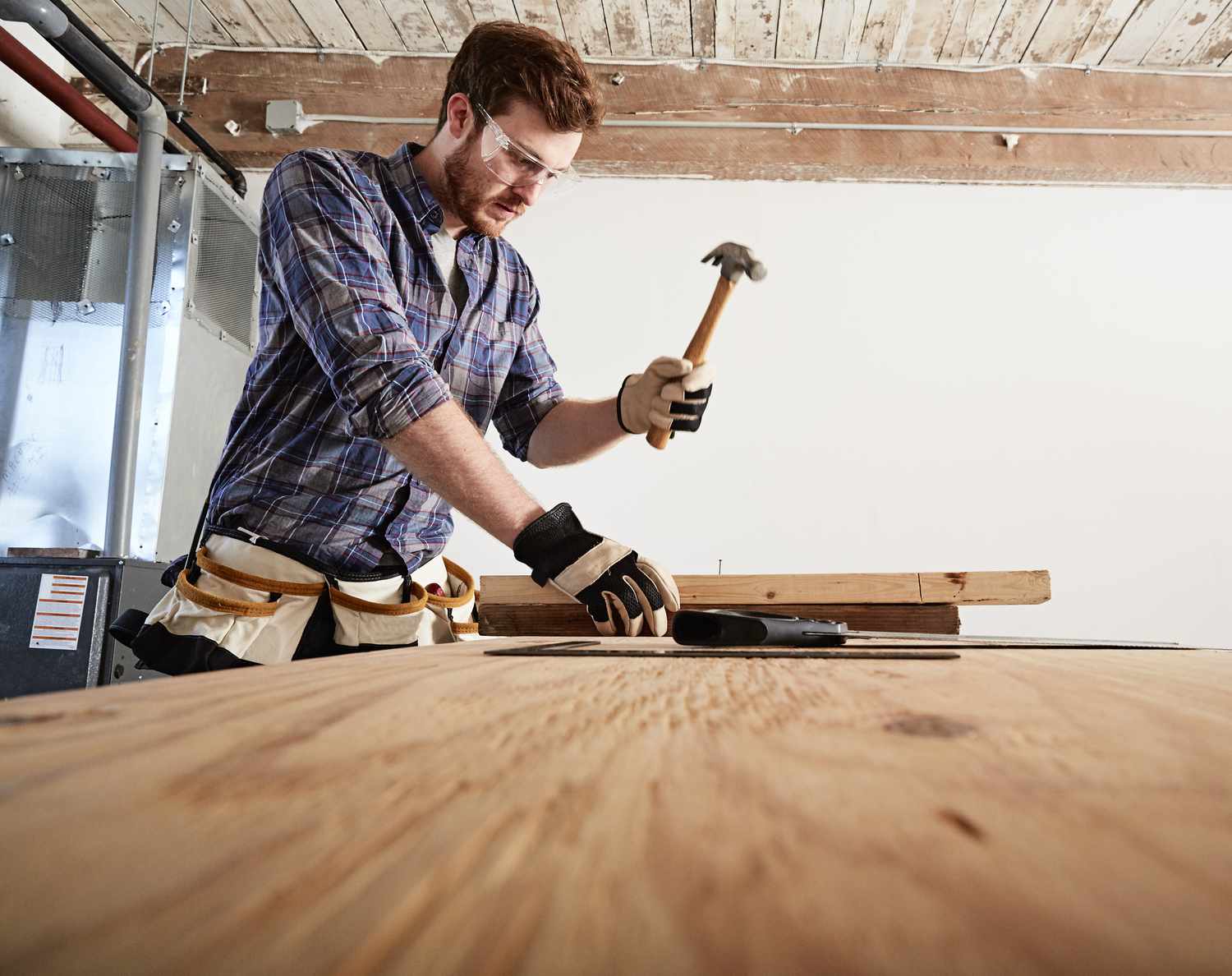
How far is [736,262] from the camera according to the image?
1751 mm

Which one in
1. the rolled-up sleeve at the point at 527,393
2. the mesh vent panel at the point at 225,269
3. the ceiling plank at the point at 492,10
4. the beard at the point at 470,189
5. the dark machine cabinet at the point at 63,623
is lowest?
the dark machine cabinet at the point at 63,623

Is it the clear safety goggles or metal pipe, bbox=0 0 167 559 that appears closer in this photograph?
the clear safety goggles

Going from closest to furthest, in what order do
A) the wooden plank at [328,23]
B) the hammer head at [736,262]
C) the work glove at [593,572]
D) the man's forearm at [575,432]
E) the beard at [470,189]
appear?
1. the work glove at [593,572]
2. the beard at [470,189]
3. the hammer head at [736,262]
4. the man's forearm at [575,432]
5. the wooden plank at [328,23]

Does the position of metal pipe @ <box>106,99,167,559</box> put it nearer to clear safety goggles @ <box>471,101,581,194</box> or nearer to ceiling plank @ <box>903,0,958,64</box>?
clear safety goggles @ <box>471,101,581,194</box>

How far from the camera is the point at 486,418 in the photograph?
5.79 feet

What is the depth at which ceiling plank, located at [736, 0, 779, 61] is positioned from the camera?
346cm

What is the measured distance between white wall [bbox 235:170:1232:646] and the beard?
79.5 inches

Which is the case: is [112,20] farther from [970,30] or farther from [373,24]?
[970,30]

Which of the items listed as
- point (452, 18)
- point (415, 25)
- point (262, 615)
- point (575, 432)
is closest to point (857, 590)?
point (575, 432)

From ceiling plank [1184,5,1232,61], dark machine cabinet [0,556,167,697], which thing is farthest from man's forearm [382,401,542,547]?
ceiling plank [1184,5,1232,61]

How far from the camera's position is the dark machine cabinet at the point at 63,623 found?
2213 millimetres

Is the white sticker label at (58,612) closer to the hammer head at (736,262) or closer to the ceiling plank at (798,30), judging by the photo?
the hammer head at (736,262)

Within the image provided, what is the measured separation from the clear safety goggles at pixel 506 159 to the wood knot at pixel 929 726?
1.52 metres

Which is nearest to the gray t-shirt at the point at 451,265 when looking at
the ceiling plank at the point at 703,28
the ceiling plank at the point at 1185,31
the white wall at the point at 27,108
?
the ceiling plank at the point at 703,28
